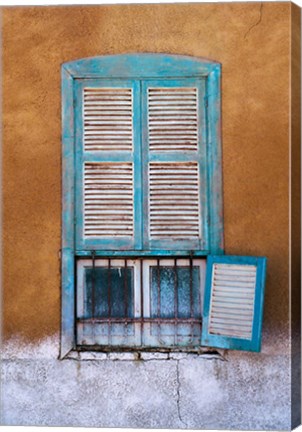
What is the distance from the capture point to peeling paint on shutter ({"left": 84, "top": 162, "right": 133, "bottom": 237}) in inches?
203

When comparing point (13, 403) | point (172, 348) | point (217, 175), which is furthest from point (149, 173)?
point (13, 403)

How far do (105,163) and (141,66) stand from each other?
740 mm

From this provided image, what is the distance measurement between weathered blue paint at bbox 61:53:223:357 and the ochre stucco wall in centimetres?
6

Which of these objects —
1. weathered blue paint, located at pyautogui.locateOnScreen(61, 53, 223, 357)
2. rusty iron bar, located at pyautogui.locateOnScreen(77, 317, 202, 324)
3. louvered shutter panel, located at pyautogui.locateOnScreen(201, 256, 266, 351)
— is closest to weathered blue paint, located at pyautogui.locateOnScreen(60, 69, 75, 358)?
weathered blue paint, located at pyautogui.locateOnScreen(61, 53, 223, 357)

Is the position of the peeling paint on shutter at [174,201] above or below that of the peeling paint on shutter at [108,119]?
below

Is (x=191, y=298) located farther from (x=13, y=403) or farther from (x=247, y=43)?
(x=247, y=43)

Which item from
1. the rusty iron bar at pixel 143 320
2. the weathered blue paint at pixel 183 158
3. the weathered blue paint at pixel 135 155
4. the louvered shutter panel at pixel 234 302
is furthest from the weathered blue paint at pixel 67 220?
the louvered shutter panel at pixel 234 302

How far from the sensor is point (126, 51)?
5176 mm

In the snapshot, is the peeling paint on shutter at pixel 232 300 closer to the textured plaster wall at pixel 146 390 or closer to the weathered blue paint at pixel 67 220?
the textured plaster wall at pixel 146 390

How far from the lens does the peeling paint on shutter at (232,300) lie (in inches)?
192

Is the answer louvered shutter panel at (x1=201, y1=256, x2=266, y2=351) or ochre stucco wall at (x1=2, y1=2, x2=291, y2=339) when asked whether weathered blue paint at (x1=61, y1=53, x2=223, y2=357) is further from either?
louvered shutter panel at (x1=201, y1=256, x2=266, y2=351)

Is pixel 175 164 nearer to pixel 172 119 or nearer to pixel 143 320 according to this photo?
pixel 172 119

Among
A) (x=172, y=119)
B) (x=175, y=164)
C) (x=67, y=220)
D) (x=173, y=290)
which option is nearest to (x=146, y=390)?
(x=173, y=290)

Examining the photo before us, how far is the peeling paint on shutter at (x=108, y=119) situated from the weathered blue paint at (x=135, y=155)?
0.04 metres
